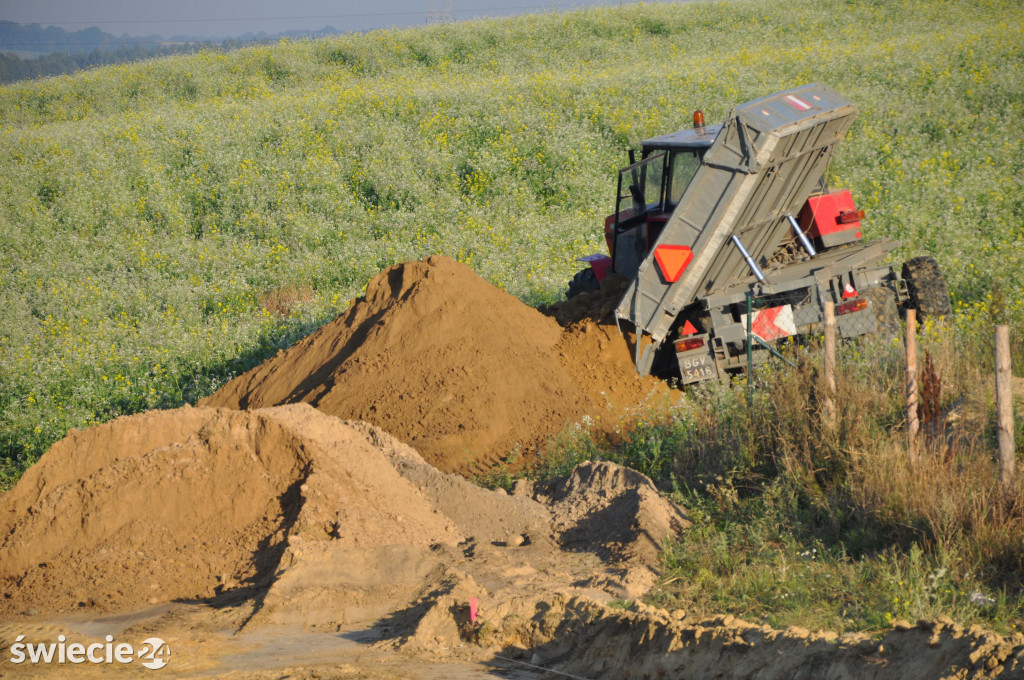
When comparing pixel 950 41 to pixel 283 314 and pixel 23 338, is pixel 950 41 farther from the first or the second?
pixel 23 338

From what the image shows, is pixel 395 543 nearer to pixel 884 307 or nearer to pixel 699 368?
pixel 699 368

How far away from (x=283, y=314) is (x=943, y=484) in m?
10.6

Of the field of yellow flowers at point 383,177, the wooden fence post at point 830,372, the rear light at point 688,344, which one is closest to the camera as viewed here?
the wooden fence post at point 830,372

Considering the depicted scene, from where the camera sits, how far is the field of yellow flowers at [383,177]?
1201 cm

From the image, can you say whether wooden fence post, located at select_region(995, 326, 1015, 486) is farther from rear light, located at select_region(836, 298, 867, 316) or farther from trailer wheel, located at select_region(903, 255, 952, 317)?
trailer wheel, located at select_region(903, 255, 952, 317)

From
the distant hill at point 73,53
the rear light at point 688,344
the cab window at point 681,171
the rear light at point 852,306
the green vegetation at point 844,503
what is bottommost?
the green vegetation at point 844,503

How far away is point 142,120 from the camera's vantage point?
23.5m

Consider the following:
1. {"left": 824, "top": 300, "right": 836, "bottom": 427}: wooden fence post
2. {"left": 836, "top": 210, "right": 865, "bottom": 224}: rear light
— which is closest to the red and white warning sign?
{"left": 836, "top": 210, "right": 865, "bottom": 224}: rear light

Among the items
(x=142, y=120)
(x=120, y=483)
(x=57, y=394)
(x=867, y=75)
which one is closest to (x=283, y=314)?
(x=57, y=394)

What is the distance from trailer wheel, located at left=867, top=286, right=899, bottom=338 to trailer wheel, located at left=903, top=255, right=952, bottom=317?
0.57m

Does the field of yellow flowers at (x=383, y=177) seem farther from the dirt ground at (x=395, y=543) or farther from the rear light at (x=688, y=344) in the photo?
the dirt ground at (x=395, y=543)

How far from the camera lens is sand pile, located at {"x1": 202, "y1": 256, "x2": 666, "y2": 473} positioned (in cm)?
812

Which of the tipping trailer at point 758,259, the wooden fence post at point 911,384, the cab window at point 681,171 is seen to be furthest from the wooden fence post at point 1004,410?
the cab window at point 681,171

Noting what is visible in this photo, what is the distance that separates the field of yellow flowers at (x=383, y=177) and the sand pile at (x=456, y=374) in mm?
2779
